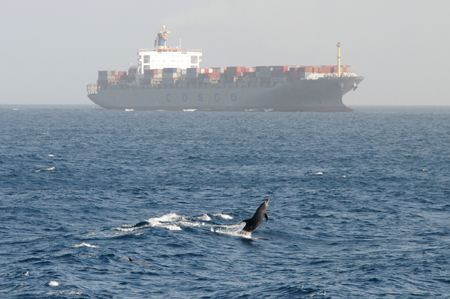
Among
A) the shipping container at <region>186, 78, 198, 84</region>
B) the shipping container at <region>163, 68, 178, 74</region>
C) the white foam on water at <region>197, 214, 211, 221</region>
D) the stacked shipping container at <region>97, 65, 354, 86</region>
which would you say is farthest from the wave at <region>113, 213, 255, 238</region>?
the shipping container at <region>163, 68, 178, 74</region>

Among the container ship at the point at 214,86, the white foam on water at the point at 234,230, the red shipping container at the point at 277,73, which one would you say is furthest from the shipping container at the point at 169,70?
the white foam on water at the point at 234,230

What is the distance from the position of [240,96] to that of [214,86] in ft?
29.3

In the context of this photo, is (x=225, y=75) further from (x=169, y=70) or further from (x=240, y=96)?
(x=169, y=70)

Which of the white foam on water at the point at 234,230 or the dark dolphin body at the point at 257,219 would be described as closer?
the dark dolphin body at the point at 257,219

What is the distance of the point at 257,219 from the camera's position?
68.7 feet

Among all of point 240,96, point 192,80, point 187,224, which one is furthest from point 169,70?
point 187,224

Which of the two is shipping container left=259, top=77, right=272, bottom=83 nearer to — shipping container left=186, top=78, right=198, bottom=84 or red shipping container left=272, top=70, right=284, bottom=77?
red shipping container left=272, top=70, right=284, bottom=77

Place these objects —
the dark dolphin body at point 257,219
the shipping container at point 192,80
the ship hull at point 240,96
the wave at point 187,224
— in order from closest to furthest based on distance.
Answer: the dark dolphin body at point 257,219 → the wave at point 187,224 → the ship hull at point 240,96 → the shipping container at point 192,80

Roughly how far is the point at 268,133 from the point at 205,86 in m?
73.7

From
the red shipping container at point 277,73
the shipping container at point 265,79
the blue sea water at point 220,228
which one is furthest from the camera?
the shipping container at point 265,79

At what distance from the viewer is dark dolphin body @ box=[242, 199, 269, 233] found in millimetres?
20569

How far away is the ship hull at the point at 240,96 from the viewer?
130 m

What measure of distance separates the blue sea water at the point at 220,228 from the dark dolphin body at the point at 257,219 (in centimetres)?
44

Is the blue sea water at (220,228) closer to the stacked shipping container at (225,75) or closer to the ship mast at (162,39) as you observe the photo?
the stacked shipping container at (225,75)
